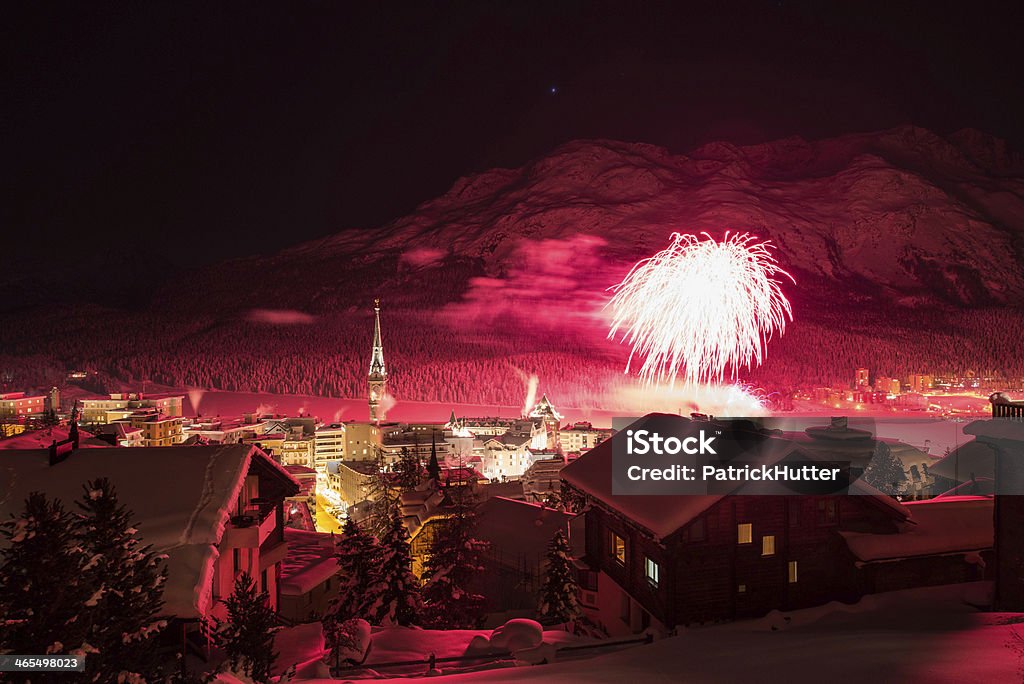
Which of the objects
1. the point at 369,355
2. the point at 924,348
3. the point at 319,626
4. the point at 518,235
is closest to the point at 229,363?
the point at 369,355

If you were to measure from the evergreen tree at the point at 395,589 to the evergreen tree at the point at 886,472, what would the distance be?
20745 millimetres

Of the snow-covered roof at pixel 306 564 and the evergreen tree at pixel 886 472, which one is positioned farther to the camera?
the evergreen tree at pixel 886 472

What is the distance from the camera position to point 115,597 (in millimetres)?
6656

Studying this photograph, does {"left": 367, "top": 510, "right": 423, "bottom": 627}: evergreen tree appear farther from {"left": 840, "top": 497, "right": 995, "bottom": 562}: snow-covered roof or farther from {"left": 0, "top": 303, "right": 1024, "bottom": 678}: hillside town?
{"left": 840, "top": 497, "right": 995, "bottom": 562}: snow-covered roof

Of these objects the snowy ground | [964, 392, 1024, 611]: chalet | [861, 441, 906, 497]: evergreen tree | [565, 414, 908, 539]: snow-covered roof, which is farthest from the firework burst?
[964, 392, 1024, 611]: chalet

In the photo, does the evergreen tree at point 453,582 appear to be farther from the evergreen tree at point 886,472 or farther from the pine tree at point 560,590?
the evergreen tree at point 886,472

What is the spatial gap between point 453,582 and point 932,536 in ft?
46.6

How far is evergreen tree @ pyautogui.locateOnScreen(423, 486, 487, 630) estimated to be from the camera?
20.9m

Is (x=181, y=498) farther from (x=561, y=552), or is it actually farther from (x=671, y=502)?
(x=561, y=552)

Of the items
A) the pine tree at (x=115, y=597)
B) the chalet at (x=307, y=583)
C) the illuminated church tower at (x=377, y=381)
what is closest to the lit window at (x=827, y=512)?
the pine tree at (x=115, y=597)

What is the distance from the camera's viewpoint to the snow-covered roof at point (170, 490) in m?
8.59

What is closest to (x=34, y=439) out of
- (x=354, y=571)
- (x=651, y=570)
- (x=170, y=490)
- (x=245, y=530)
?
(x=354, y=571)

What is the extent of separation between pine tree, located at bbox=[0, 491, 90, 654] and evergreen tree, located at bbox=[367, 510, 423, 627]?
14.2m

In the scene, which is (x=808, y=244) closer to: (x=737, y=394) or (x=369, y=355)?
(x=369, y=355)
